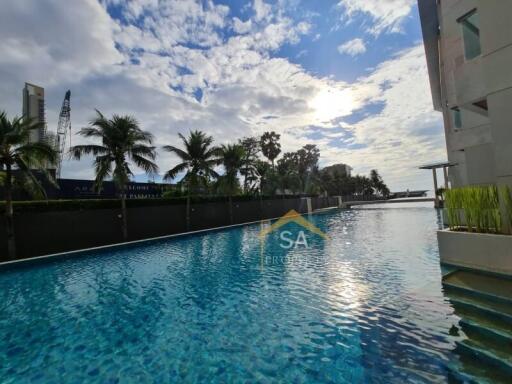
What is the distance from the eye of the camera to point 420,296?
5.06 meters

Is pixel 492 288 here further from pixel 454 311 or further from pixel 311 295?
pixel 311 295

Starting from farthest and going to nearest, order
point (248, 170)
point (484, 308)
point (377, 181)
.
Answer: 1. point (377, 181)
2. point (248, 170)
3. point (484, 308)

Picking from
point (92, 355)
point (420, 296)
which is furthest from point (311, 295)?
point (92, 355)

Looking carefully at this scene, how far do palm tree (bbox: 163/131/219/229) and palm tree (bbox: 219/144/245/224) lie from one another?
2.36 meters

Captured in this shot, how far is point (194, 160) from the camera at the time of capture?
18.9 meters

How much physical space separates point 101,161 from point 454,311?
1655 cm

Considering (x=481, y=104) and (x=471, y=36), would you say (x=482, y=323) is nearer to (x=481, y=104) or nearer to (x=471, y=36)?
(x=481, y=104)

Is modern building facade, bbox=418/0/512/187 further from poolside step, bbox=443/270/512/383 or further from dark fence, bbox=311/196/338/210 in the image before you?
dark fence, bbox=311/196/338/210

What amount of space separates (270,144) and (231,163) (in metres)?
17.1

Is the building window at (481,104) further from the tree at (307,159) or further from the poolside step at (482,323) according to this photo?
the tree at (307,159)

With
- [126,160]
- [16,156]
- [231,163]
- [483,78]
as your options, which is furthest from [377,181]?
[16,156]

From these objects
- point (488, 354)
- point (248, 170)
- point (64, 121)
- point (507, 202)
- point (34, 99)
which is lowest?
point (488, 354)

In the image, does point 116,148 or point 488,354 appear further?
point 116,148

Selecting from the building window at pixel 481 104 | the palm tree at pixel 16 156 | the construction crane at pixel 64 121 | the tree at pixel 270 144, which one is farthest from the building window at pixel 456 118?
the construction crane at pixel 64 121
